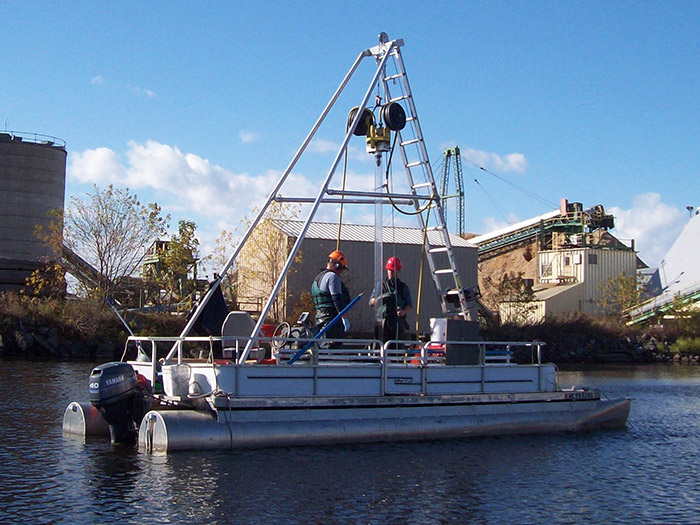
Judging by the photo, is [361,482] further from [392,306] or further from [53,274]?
[53,274]

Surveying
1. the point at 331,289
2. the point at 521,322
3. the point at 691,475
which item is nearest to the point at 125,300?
the point at 521,322

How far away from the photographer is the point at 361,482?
12430mm

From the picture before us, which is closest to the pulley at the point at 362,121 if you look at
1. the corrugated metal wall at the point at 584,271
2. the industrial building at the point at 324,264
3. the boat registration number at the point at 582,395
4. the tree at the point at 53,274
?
the boat registration number at the point at 582,395

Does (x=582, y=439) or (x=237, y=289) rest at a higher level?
(x=237, y=289)

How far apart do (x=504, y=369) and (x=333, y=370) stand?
155 inches

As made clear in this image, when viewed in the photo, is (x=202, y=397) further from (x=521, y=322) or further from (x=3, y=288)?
(x=521, y=322)

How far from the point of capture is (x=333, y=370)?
47.9ft

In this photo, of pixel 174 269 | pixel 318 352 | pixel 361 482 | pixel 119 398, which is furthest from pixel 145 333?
pixel 361 482

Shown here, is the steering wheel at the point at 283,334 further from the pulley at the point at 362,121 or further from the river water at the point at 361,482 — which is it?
the pulley at the point at 362,121

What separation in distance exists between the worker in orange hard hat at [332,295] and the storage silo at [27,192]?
44.2 m

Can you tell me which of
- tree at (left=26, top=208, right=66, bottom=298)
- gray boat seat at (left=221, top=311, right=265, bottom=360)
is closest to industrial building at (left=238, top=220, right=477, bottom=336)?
tree at (left=26, top=208, right=66, bottom=298)

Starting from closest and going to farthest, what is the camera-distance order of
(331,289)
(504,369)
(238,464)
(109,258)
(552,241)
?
1. (238,464)
2. (331,289)
3. (504,369)
4. (109,258)
5. (552,241)

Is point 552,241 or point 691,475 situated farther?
point 552,241

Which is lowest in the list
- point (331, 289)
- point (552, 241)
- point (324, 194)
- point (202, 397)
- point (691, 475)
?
point (691, 475)
